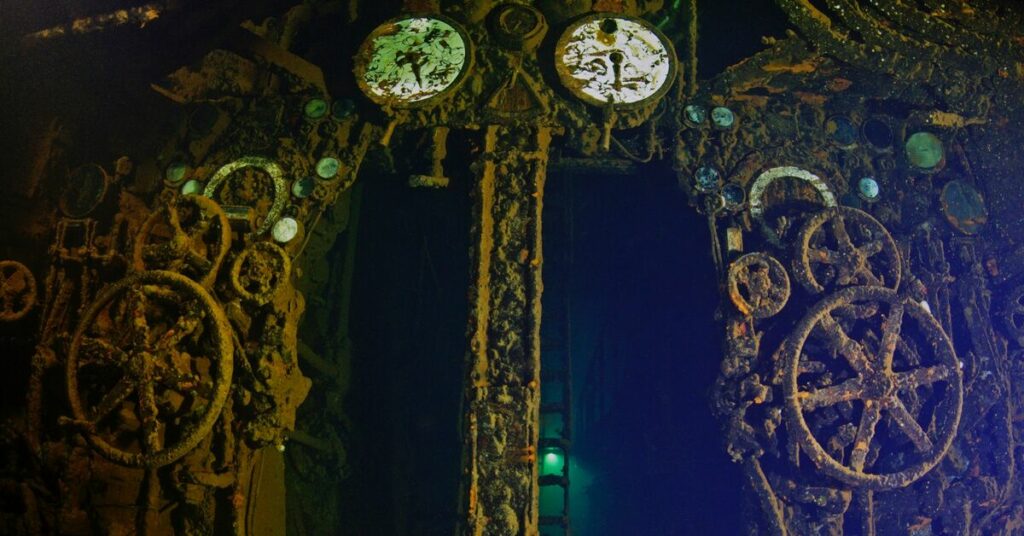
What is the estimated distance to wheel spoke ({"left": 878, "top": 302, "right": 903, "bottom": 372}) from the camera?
3.77 m

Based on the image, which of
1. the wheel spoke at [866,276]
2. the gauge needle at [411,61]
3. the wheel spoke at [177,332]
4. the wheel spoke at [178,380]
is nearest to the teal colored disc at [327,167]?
the gauge needle at [411,61]

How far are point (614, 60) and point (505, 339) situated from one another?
6.59 feet

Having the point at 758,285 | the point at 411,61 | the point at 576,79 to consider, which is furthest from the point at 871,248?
the point at 411,61

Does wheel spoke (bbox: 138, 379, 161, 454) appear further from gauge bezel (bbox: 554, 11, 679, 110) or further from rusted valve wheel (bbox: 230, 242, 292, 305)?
gauge bezel (bbox: 554, 11, 679, 110)

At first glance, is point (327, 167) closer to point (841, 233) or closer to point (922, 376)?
point (841, 233)

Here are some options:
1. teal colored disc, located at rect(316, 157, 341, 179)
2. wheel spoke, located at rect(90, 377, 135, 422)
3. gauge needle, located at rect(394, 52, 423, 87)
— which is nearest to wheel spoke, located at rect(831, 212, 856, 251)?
gauge needle, located at rect(394, 52, 423, 87)

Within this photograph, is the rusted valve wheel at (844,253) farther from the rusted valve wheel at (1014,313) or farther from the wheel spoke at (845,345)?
the rusted valve wheel at (1014,313)

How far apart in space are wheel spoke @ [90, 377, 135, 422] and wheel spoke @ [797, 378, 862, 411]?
3.90 meters

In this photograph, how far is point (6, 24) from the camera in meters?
4.72

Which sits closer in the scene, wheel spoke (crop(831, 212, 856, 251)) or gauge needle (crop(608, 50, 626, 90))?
wheel spoke (crop(831, 212, 856, 251))

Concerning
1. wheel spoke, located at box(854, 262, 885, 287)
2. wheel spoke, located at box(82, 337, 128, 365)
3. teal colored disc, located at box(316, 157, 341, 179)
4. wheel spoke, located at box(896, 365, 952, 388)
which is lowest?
wheel spoke, located at box(896, 365, 952, 388)

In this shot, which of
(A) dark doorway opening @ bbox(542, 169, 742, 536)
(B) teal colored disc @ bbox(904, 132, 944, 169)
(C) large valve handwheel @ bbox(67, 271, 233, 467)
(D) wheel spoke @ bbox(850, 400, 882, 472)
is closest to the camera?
(D) wheel spoke @ bbox(850, 400, 882, 472)

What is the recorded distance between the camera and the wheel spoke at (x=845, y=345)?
377 centimetres

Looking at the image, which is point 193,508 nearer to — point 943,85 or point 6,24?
point 6,24
